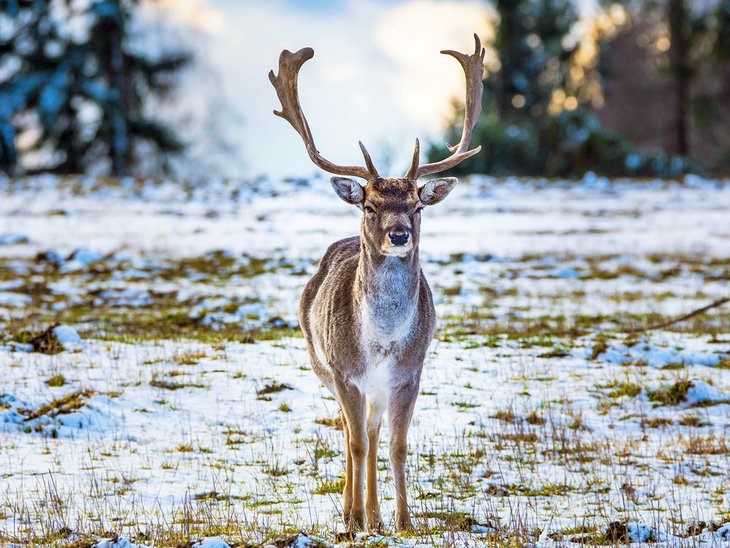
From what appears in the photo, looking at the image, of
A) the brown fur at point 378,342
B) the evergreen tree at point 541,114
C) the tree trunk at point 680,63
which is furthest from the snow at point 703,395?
the tree trunk at point 680,63

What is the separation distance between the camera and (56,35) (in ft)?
118

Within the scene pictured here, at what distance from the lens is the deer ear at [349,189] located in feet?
20.8

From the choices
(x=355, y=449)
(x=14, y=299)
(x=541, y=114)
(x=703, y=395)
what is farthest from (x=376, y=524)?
(x=541, y=114)

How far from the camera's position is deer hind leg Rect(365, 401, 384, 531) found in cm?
602

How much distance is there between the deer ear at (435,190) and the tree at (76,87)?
1169 inches

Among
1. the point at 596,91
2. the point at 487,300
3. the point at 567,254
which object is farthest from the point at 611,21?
the point at 487,300

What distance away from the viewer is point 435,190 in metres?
6.50

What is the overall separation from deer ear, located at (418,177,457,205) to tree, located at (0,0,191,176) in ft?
97.4

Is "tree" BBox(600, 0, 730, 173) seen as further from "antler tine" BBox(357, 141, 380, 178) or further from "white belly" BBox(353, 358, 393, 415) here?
"white belly" BBox(353, 358, 393, 415)

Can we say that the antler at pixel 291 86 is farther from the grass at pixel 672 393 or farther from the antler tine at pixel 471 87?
the grass at pixel 672 393

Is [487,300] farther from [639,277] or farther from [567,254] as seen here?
[567,254]

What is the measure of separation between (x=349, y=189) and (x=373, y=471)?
1.93m

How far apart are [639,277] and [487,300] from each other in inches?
175

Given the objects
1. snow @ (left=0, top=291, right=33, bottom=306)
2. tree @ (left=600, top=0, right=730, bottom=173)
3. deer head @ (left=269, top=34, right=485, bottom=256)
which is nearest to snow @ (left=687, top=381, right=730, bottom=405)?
deer head @ (left=269, top=34, right=485, bottom=256)
